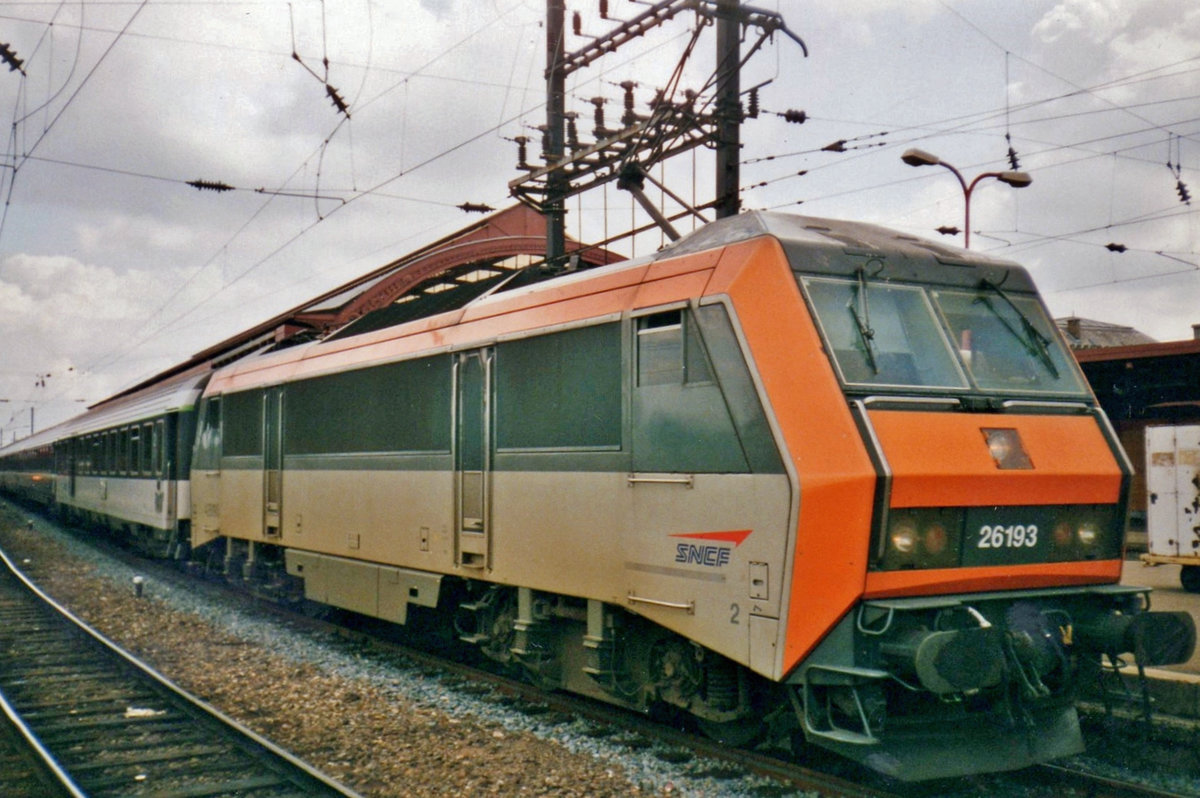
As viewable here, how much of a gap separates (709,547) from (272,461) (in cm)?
772

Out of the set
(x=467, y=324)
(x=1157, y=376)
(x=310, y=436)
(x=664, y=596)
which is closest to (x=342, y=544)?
(x=310, y=436)

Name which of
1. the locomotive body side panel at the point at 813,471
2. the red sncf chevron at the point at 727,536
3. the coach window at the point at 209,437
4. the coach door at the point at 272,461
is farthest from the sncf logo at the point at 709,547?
the coach window at the point at 209,437

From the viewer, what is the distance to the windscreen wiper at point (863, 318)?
6.02m

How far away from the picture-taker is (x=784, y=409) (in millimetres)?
5703

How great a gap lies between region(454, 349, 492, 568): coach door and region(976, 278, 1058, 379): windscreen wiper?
3.66 m

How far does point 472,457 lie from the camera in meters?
8.43

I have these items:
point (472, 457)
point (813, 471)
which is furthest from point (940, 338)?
point (472, 457)

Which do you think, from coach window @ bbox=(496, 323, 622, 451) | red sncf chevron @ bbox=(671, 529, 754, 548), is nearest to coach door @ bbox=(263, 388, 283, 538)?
coach window @ bbox=(496, 323, 622, 451)

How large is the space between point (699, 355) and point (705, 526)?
38.9 inches

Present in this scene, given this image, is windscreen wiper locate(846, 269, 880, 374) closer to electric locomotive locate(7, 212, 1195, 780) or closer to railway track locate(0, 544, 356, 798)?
electric locomotive locate(7, 212, 1195, 780)

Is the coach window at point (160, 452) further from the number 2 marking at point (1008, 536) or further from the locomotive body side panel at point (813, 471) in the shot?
the number 2 marking at point (1008, 536)

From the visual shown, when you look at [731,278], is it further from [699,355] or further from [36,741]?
[36,741]

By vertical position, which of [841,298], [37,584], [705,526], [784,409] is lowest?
[37,584]

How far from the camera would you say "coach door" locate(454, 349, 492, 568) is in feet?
27.1
